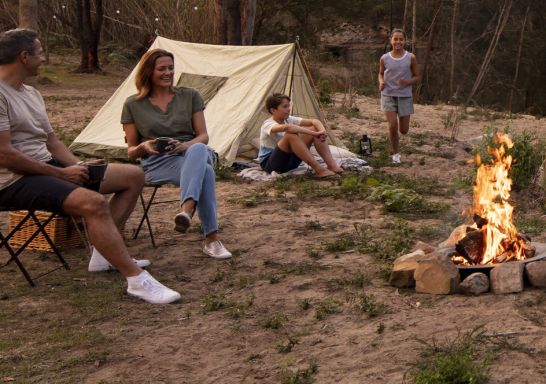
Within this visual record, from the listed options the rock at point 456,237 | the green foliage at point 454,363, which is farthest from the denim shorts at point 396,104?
the green foliage at point 454,363

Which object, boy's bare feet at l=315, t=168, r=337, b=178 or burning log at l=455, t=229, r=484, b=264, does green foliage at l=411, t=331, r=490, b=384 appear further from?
boy's bare feet at l=315, t=168, r=337, b=178

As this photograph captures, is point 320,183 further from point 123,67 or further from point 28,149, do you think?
point 123,67

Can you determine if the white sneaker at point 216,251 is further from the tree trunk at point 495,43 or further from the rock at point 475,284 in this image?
the tree trunk at point 495,43

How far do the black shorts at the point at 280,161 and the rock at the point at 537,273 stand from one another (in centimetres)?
417

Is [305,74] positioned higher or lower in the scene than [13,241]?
higher

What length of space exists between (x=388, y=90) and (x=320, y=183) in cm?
183

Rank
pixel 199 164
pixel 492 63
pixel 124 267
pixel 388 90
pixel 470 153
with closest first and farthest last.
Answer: pixel 124 267, pixel 199 164, pixel 388 90, pixel 470 153, pixel 492 63

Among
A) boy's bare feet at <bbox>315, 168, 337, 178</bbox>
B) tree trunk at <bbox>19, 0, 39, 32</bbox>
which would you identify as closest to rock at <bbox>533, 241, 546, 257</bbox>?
boy's bare feet at <bbox>315, 168, 337, 178</bbox>

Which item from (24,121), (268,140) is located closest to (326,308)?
(24,121)

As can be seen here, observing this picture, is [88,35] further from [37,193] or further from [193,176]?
[37,193]

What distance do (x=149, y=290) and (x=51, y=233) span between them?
1361mm

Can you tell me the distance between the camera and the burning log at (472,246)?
5051 millimetres

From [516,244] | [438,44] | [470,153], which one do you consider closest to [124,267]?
[516,244]

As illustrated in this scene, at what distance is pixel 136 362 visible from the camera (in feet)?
13.0
